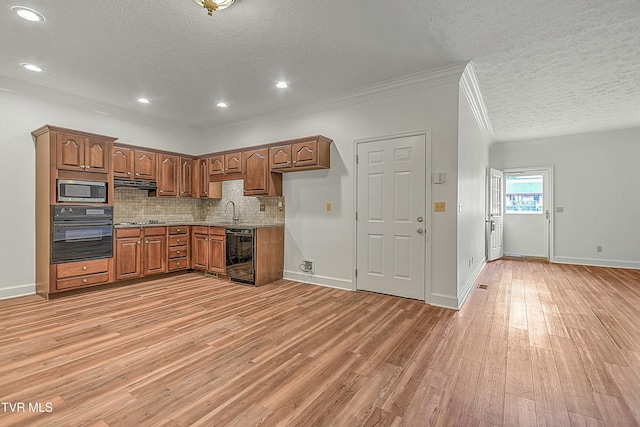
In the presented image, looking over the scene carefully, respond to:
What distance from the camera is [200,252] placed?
532cm

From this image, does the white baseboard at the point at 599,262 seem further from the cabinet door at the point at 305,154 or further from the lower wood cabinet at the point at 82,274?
the lower wood cabinet at the point at 82,274

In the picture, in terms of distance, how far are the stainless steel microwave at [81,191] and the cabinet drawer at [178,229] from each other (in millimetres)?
1121

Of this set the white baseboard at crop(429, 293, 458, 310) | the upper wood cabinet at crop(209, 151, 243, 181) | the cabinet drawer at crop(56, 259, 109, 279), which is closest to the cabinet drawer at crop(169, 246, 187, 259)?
the cabinet drawer at crop(56, 259, 109, 279)

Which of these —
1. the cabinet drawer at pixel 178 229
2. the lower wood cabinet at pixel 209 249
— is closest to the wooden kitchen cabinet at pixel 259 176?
the lower wood cabinet at pixel 209 249

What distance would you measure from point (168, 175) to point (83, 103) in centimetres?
160

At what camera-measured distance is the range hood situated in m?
4.79

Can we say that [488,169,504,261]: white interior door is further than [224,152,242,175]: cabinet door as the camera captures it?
Yes

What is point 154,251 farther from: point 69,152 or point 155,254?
point 69,152

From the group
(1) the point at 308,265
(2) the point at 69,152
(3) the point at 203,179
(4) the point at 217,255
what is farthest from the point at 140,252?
(1) the point at 308,265

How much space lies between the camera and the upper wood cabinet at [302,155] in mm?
4281

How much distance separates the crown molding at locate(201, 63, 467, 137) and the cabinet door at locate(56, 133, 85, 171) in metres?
2.61

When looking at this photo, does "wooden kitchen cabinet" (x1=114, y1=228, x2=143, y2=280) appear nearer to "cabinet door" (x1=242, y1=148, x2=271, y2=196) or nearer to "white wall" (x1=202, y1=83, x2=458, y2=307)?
"cabinet door" (x1=242, y1=148, x2=271, y2=196)

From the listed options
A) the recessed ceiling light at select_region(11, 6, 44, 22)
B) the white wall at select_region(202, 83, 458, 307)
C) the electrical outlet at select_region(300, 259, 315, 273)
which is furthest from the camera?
the electrical outlet at select_region(300, 259, 315, 273)

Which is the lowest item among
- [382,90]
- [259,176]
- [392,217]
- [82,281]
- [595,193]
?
[82,281]
